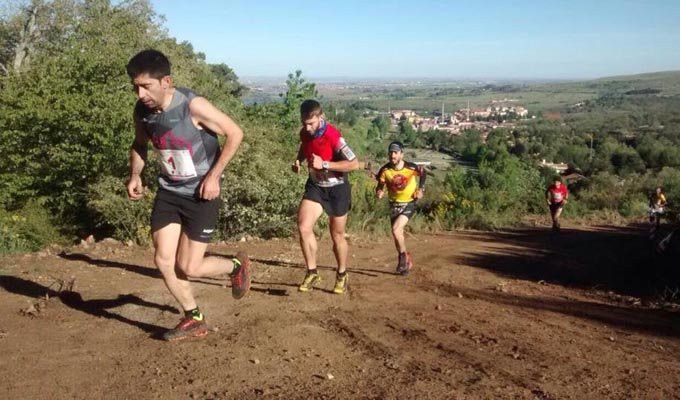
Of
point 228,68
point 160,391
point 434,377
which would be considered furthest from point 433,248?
point 228,68

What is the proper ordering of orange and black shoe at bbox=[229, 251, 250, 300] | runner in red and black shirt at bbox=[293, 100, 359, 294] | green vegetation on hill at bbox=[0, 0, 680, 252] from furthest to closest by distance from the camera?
green vegetation on hill at bbox=[0, 0, 680, 252] → runner in red and black shirt at bbox=[293, 100, 359, 294] → orange and black shoe at bbox=[229, 251, 250, 300]

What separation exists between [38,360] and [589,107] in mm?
91820

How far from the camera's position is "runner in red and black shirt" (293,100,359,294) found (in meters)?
5.56

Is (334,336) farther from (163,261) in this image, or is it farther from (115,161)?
(115,161)

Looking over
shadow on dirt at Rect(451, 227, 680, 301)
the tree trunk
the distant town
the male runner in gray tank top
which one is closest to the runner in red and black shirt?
the male runner in gray tank top

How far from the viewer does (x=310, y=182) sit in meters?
5.85

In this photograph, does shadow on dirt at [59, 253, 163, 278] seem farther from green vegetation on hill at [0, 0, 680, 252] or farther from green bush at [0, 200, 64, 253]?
green bush at [0, 200, 64, 253]

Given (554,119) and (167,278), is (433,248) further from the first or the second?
(554,119)

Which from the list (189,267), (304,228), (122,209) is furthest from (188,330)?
(122,209)

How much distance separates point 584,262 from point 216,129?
697 centimetres

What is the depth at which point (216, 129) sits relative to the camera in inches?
162

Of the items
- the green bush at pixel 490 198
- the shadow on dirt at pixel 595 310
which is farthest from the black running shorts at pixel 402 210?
the green bush at pixel 490 198

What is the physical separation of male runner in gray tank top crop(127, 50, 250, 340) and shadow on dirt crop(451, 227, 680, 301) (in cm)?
463

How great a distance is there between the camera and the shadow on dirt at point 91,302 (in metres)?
4.89
